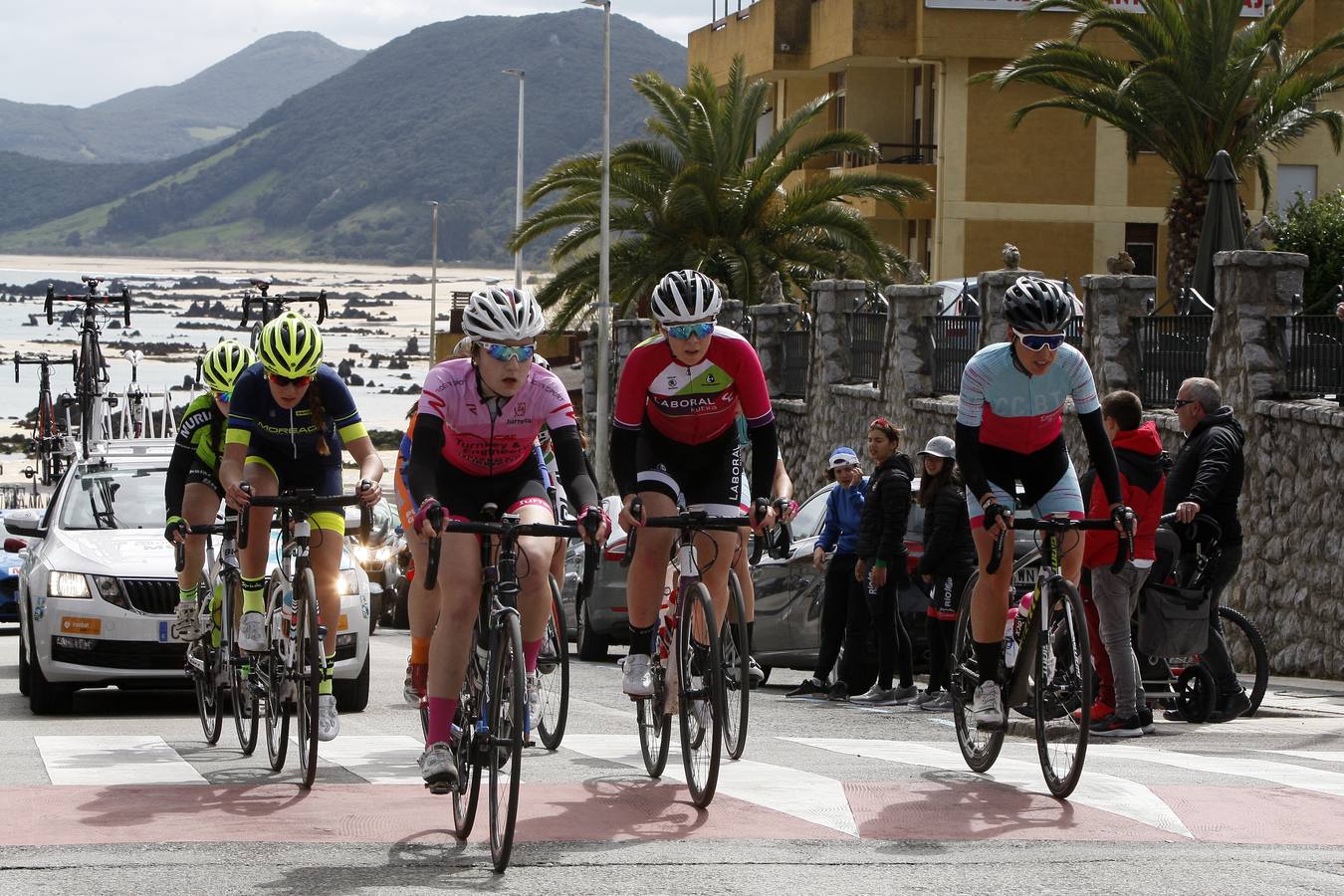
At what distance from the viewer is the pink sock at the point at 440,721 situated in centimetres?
749

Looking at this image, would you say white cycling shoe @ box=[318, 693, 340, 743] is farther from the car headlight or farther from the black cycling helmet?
the car headlight

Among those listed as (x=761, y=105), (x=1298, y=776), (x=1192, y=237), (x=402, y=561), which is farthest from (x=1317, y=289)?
(x=1298, y=776)

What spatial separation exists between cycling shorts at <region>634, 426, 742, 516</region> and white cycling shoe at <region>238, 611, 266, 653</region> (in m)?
1.94

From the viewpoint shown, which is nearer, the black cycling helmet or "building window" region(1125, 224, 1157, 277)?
the black cycling helmet

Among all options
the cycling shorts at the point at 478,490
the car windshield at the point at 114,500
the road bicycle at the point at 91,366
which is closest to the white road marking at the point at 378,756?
the cycling shorts at the point at 478,490

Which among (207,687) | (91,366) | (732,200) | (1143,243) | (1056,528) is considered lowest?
(207,687)

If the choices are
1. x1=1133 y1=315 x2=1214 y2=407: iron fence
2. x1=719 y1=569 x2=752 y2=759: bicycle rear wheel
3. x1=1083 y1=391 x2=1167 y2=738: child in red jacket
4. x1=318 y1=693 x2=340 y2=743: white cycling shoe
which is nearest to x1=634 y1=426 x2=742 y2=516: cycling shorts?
x1=719 y1=569 x2=752 y2=759: bicycle rear wheel

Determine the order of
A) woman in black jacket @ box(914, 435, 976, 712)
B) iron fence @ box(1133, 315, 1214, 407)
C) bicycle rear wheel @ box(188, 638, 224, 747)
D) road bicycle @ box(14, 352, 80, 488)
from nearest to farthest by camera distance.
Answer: bicycle rear wheel @ box(188, 638, 224, 747)
woman in black jacket @ box(914, 435, 976, 712)
iron fence @ box(1133, 315, 1214, 407)
road bicycle @ box(14, 352, 80, 488)

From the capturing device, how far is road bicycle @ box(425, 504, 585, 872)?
23.3ft

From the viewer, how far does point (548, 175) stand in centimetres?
4066

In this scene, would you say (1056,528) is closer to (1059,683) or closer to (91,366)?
(1059,683)

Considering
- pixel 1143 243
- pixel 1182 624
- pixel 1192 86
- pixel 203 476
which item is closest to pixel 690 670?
pixel 203 476

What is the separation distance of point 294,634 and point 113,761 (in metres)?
1.22

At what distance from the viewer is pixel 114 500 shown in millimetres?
13594
